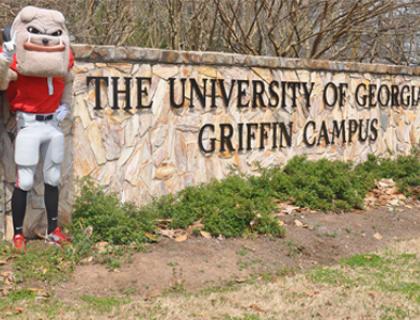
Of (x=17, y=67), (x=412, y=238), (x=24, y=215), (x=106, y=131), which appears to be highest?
(x=17, y=67)

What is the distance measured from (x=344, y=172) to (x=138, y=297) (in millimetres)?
4322

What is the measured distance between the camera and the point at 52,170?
6.15 m

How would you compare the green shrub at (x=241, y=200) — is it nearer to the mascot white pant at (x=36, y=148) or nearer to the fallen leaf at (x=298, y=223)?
the fallen leaf at (x=298, y=223)

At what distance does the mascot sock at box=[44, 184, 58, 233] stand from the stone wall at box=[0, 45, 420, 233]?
321mm

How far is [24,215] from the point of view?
6.19 m

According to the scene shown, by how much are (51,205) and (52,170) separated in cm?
30

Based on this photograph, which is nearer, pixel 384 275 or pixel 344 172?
pixel 384 275

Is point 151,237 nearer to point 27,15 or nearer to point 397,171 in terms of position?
point 27,15

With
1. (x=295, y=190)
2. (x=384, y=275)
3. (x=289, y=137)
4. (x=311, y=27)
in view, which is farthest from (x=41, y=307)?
(x=311, y=27)

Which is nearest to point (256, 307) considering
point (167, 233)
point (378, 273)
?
point (378, 273)

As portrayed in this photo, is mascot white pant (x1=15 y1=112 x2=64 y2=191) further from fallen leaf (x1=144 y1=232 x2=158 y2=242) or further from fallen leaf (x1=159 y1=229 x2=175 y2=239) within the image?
fallen leaf (x1=159 y1=229 x2=175 y2=239)

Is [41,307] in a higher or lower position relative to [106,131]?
lower

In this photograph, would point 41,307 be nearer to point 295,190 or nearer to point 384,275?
point 384,275

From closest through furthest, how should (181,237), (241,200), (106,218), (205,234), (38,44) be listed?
1. (38,44)
2. (106,218)
3. (181,237)
4. (205,234)
5. (241,200)
